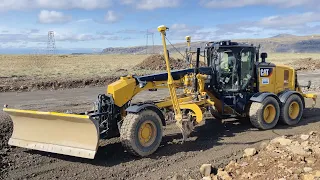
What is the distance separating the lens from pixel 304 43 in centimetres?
19062

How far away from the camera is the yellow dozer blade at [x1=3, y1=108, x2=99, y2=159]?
715 cm

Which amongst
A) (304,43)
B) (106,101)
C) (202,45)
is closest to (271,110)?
(202,45)

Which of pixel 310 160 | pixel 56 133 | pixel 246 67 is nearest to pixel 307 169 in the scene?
pixel 310 160

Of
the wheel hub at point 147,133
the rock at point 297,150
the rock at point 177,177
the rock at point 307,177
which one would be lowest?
the rock at point 177,177

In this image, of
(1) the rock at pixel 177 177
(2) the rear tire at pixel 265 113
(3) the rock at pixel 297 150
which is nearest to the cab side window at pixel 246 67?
(2) the rear tire at pixel 265 113

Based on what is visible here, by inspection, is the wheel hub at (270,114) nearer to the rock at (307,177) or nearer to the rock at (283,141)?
the rock at (283,141)

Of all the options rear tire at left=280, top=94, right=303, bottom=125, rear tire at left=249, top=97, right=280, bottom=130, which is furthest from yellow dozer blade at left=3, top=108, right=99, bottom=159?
rear tire at left=280, top=94, right=303, bottom=125

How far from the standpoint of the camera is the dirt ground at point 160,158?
698 cm

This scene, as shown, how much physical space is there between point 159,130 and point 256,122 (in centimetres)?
312

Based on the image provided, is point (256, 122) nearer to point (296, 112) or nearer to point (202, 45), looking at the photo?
point (296, 112)

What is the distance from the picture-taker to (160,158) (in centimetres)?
774

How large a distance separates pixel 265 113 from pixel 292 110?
1.26 m

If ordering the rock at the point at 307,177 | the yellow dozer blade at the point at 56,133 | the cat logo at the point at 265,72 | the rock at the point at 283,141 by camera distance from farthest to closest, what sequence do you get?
1. the cat logo at the point at 265,72
2. the rock at the point at 283,141
3. the yellow dozer blade at the point at 56,133
4. the rock at the point at 307,177

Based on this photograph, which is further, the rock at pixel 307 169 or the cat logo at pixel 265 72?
the cat logo at pixel 265 72
